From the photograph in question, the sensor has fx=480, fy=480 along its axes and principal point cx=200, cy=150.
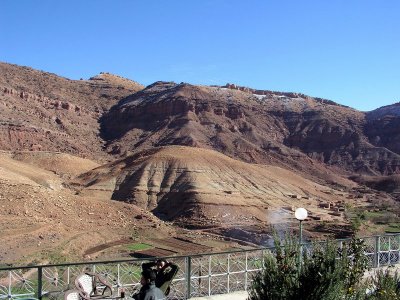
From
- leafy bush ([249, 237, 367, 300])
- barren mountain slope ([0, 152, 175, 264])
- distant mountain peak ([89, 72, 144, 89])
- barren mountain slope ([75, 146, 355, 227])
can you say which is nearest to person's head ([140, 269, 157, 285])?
leafy bush ([249, 237, 367, 300])

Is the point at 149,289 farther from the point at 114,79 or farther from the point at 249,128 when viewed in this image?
the point at 114,79

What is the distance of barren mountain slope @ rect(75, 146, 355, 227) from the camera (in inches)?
1992

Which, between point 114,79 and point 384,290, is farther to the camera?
point 114,79

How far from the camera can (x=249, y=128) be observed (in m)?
115

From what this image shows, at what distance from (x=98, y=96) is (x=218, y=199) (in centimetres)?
9258

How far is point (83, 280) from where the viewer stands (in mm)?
6375

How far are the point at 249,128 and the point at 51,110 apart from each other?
153ft

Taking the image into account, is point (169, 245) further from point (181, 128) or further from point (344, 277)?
point (181, 128)

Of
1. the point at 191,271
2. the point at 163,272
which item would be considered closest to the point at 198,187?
the point at 191,271

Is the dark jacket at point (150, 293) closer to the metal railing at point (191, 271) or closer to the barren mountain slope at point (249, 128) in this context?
the metal railing at point (191, 271)

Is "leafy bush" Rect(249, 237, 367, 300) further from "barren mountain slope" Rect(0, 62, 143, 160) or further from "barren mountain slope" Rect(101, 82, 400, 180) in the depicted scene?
"barren mountain slope" Rect(101, 82, 400, 180)

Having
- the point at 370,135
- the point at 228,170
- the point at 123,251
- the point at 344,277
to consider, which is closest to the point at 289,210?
the point at 228,170

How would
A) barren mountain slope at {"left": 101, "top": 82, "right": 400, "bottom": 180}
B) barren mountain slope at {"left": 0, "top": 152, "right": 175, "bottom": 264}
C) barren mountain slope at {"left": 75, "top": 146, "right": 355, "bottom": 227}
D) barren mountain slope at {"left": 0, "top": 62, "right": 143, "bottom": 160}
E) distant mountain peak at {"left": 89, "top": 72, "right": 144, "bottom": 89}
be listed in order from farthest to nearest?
distant mountain peak at {"left": 89, "top": 72, "right": 144, "bottom": 89}, barren mountain slope at {"left": 101, "top": 82, "right": 400, "bottom": 180}, barren mountain slope at {"left": 0, "top": 62, "right": 143, "bottom": 160}, barren mountain slope at {"left": 75, "top": 146, "right": 355, "bottom": 227}, barren mountain slope at {"left": 0, "top": 152, "right": 175, "bottom": 264}

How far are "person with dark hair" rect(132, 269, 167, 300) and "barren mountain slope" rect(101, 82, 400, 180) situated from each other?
91628 millimetres
